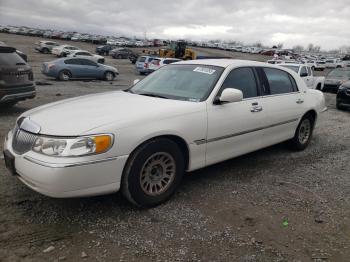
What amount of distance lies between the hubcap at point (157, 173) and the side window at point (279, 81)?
2.29 meters

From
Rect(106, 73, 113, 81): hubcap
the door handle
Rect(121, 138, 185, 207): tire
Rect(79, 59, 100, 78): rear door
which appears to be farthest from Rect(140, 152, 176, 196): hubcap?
Rect(106, 73, 113, 81): hubcap

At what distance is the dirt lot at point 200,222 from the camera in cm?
310

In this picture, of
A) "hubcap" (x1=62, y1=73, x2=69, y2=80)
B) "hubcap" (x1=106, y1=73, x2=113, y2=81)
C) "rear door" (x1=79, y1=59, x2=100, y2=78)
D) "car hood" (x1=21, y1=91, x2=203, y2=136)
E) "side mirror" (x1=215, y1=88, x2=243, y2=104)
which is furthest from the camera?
"hubcap" (x1=106, y1=73, x2=113, y2=81)

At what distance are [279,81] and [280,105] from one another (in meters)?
0.47

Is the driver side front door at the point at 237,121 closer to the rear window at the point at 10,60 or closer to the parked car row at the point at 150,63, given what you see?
the rear window at the point at 10,60

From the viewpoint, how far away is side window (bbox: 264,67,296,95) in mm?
5410

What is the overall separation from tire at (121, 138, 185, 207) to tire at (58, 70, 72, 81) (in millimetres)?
16463

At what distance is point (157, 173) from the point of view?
3904 millimetres

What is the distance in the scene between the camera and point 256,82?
5.12 m

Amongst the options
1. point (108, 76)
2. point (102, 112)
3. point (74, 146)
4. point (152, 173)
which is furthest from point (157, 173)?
point (108, 76)

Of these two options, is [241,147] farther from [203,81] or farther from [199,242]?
[199,242]

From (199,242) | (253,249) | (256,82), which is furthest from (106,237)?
(256,82)

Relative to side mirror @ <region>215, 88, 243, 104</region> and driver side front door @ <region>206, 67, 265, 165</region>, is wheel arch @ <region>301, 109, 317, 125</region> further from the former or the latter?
side mirror @ <region>215, 88, 243, 104</region>

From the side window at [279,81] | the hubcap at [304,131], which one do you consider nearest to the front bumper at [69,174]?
the side window at [279,81]
